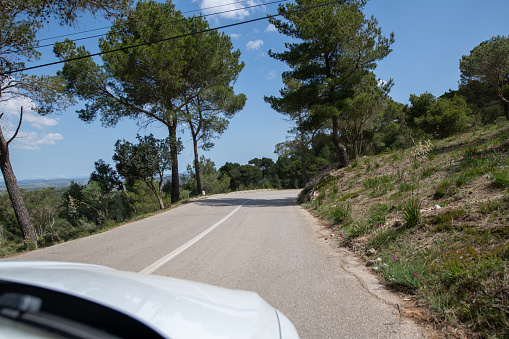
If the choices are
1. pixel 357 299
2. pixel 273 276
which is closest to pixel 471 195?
pixel 357 299

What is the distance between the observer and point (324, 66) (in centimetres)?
1602

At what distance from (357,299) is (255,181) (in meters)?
90.3

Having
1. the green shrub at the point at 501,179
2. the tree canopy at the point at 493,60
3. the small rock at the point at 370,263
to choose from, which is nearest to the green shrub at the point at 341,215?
the small rock at the point at 370,263

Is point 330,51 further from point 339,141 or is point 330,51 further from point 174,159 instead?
point 174,159

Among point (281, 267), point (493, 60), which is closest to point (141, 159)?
point (281, 267)

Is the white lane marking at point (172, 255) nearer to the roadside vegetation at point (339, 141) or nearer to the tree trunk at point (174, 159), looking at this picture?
the roadside vegetation at point (339, 141)

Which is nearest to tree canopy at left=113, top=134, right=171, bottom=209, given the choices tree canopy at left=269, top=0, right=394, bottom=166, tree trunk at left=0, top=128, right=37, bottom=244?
tree trunk at left=0, top=128, right=37, bottom=244

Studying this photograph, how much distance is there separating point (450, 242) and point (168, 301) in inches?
144

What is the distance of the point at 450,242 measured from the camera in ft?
11.4

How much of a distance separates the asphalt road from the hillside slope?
0.30 metres

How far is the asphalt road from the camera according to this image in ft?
8.63

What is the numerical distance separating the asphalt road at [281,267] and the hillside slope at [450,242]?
0.99 ft

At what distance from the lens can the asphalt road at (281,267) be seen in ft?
8.63

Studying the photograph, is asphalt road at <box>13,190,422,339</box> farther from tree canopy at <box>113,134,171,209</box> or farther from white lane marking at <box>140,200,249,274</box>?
tree canopy at <box>113,134,171,209</box>
